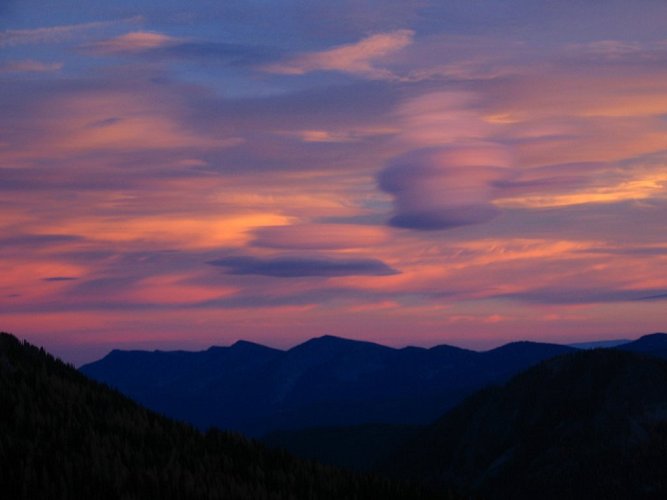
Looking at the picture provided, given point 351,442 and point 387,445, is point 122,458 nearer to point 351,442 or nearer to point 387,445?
point 387,445

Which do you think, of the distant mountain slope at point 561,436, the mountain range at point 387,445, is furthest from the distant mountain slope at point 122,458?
the distant mountain slope at point 561,436

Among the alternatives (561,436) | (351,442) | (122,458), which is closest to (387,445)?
(351,442)

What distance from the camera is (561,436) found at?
3054 inches

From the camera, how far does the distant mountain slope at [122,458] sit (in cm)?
1052

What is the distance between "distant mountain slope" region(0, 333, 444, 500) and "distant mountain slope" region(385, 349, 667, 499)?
163ft

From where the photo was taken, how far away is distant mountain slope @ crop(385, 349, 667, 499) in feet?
224

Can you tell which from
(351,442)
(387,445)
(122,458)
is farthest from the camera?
(351,442)

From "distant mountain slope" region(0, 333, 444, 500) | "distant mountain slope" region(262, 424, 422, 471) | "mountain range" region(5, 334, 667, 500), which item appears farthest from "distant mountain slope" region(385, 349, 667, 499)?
"distant mountain slope" region(0, 333, 444, 500)

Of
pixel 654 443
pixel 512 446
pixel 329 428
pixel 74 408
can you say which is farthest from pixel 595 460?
pixel 329 428

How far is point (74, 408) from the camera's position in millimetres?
14711

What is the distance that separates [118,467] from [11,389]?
4.83 meters

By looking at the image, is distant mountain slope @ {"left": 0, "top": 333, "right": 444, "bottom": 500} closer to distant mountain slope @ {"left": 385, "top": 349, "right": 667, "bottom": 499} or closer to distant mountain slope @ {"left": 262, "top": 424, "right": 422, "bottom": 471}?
distant mountain slope @ {"left": 385, "top": 349, "right": 667, "bottom": 499}

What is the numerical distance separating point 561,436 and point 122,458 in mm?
70897

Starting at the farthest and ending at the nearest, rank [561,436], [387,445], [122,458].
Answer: [387,445] → [561,436] → [122,458]
